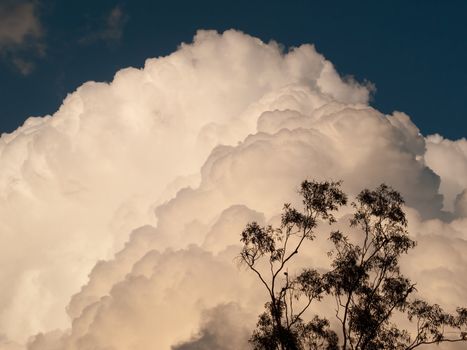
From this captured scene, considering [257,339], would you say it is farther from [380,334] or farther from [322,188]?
[322,188]

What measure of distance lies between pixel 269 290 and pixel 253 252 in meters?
3.72

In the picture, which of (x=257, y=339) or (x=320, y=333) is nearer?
(x=257, y=339)

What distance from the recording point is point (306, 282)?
50.7 m

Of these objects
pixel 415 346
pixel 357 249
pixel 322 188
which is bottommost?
pixel 415 346

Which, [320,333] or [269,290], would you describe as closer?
[269,290]

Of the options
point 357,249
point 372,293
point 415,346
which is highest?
point 357,249

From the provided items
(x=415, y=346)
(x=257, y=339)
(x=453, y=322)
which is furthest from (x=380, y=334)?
(x=257, y=339)

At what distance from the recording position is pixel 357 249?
169ft

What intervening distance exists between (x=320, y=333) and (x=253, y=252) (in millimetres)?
10477

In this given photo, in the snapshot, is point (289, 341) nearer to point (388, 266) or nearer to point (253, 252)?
point (253, 252)

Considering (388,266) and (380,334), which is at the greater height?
(388,266)

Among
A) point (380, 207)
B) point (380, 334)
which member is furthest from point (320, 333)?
point (380, 207)

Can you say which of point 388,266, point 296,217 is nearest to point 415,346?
point 388,266

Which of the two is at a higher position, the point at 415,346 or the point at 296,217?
the point at 296,217
